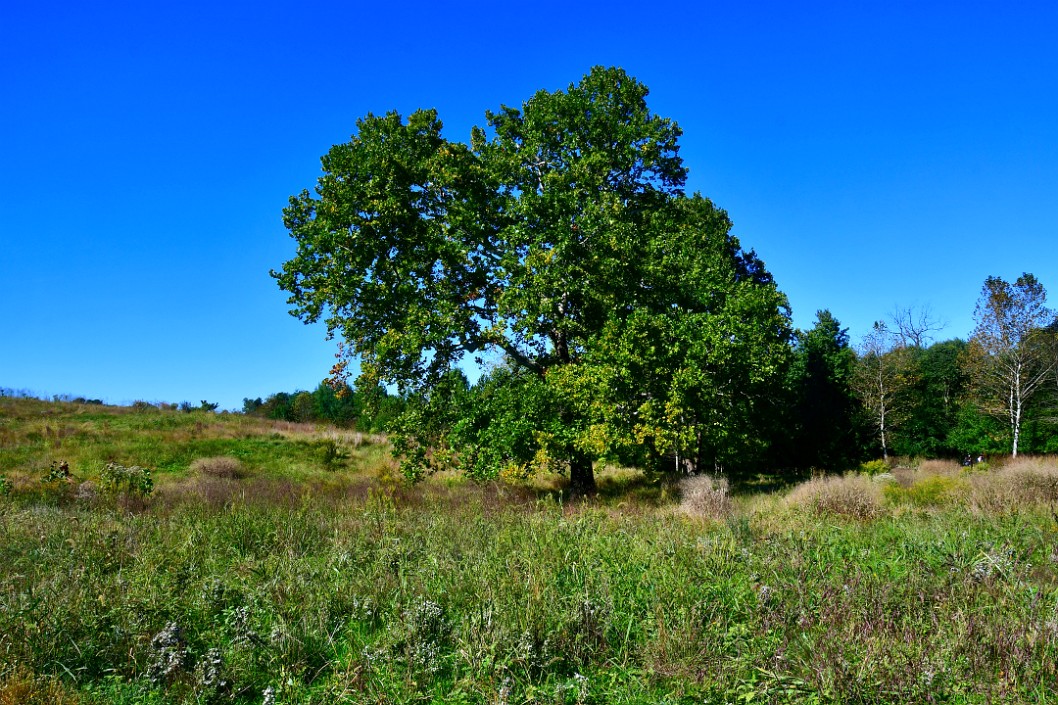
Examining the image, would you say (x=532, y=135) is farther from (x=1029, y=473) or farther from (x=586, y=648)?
(x=586, y=648)

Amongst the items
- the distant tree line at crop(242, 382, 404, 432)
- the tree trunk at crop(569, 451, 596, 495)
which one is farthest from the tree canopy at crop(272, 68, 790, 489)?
the distant tree line at crop(242, 382, 404, 432)

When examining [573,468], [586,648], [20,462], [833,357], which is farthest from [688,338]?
[833,357]

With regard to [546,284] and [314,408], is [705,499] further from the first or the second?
[314,408]

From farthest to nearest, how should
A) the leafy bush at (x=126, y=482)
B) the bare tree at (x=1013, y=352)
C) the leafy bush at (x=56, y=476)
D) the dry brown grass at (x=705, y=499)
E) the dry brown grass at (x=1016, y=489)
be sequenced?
the bare tree at (x=1013, y=352), the leafy bush at (x=56, y=476), the leafy bush at (x=126, y=482), the dry brown grass at (x=705, y=499), the dry brown grass at (x=1016, y=489)

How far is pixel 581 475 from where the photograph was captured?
1922cm

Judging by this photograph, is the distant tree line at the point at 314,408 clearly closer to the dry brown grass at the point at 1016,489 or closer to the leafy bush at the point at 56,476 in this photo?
the leafy bush at the point at 56,476

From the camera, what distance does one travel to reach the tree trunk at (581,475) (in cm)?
1843

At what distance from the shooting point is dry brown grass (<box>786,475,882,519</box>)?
11.6 m

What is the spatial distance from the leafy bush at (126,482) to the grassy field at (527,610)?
592 centimetres

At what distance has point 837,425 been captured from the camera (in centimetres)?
3612

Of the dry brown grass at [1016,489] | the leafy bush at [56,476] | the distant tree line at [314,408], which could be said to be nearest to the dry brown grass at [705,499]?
the dry brown grass at [1016,489]

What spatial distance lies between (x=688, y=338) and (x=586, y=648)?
12.0 meters

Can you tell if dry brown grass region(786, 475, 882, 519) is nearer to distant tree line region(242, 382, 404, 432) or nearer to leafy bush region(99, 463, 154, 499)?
leafy bush region(99, 463, 154, 499)

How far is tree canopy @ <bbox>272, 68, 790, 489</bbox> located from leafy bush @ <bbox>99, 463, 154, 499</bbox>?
5705 mm
